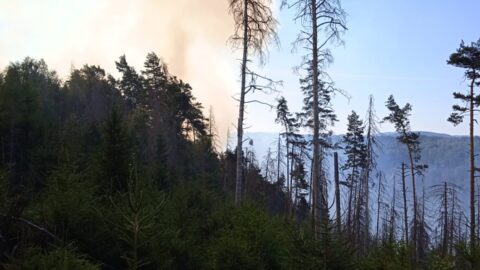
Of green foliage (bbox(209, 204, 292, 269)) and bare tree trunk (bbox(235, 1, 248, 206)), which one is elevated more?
bare tree trunk (bbox(235, 1, 248, 206))

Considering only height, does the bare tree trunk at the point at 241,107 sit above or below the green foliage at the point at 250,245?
above

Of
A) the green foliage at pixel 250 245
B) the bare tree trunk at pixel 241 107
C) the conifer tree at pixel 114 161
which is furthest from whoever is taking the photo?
the bare tree trunk at pixel 241 107

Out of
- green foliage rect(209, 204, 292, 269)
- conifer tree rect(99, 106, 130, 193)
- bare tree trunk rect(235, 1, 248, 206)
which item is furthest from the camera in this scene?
bare tree trunk rect(235, 1, 248, 206)

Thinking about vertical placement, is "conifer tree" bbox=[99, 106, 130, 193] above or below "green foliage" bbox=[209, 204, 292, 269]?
above

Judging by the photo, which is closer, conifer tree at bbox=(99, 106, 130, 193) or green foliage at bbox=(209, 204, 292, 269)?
green foliage at bbox=(209, 204, 292, 269)

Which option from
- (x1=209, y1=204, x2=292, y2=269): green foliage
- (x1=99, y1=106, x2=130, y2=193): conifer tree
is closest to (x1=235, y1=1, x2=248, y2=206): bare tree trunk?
(x1=209, y1=204, x2=292, y2=269): green foliage

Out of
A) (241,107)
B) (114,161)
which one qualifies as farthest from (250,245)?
(241,107)

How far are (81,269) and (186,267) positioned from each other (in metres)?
5.33

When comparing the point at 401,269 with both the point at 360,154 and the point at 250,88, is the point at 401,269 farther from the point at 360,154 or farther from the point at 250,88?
the point at 360,154

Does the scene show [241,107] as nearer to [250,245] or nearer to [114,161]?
[114,161]

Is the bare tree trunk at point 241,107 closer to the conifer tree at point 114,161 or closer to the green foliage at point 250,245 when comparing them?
the green foliage at point 250,245

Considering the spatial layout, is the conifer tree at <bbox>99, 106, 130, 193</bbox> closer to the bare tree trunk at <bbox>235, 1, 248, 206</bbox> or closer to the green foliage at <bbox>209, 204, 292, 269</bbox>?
the green foliage at <bbox>209, 204, 292, 269</bbox>

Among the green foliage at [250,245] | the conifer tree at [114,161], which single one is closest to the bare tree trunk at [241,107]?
the green foliage at [250,245]

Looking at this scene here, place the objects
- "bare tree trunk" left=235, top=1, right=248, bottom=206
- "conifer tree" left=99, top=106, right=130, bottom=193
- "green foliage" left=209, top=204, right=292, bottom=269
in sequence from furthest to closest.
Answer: "bare tree trunk" left=235, top=1, right=248, bottom=206, "conifer tree" left=99, top=106, right=130, bottom=193, "green foliage" left=209, top=204, right=292, bottom=269
